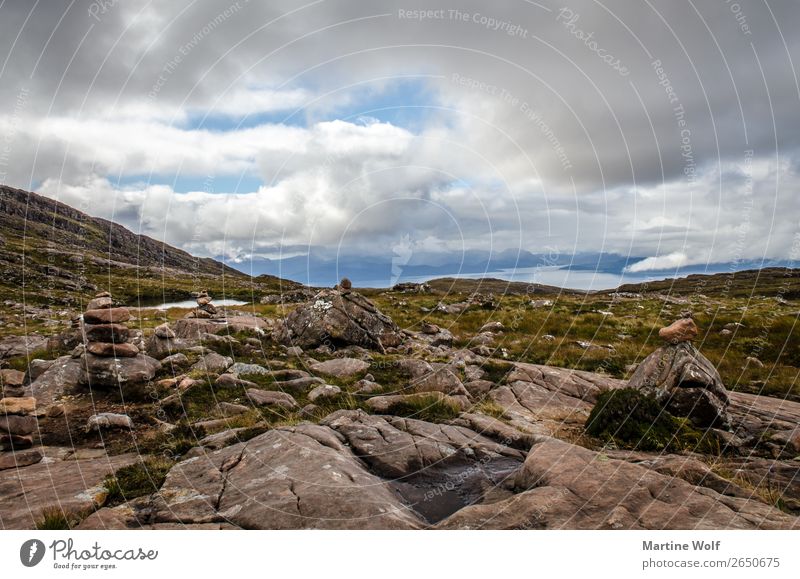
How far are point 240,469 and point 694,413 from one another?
11.9 meters

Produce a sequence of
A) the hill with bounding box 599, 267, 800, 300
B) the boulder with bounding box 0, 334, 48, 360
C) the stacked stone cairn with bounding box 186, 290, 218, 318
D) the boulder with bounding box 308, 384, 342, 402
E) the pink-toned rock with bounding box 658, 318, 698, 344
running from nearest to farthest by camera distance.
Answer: the pink-toned rock with bounding box 658, 318, 698, 344 → the boulder with bounding box 308, 384, 342, 402 → the boulder with bounding box 0, 334, 48, 360 → the stacked stone cairn with bounding box 186, 290, 218, 318 → the hill with bounding box 599, 267, 800, 300

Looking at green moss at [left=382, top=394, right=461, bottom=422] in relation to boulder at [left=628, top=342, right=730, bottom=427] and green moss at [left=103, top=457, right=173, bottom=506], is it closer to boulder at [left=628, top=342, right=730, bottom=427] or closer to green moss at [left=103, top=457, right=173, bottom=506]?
boulder at [left=628, top=342, right=730, bottom=427]

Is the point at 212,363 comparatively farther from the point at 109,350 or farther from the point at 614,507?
the point at 614,507

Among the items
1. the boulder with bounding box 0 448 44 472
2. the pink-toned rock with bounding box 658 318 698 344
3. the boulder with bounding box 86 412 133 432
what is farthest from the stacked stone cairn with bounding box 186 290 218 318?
the pink-toned rock with bounding box 658 318 698 344

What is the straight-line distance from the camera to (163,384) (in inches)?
560

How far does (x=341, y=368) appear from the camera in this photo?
17562 mm

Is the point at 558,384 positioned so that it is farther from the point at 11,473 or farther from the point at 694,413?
the point at 11,473

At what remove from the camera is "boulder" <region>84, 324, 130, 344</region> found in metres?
15.5

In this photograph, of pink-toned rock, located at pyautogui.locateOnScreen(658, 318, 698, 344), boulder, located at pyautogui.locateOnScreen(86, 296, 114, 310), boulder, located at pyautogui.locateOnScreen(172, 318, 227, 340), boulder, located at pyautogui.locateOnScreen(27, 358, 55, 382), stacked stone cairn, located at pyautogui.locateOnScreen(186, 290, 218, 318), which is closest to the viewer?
pink-toned rock, located at pyautogui.locateOnScreen(658, 318, 698, 344)

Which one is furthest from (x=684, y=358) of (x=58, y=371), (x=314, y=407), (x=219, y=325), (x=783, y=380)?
(x=219, y=325)

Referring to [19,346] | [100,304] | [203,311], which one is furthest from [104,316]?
[203,311]

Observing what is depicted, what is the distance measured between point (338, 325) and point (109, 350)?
11.1 m

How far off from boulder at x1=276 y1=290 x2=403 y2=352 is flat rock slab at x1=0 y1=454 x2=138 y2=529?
13.9m

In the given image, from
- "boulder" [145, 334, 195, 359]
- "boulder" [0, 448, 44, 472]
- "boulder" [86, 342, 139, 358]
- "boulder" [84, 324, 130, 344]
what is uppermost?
"boulder" [84, 324, 130, 344]
